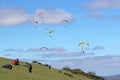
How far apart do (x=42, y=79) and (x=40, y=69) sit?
15.1 meters

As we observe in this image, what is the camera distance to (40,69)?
78.6m

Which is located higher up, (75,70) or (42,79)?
→ (75,70)

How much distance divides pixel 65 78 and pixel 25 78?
19093 millimetres

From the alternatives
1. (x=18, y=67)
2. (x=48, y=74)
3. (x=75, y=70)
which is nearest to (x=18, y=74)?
(x=18, y=67)

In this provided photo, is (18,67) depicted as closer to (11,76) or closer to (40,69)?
(40,69)

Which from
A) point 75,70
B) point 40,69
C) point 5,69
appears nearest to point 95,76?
point 75,70

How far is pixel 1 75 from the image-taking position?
55.3 meters

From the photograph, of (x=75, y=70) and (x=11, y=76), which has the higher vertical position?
(x=75, y=70)

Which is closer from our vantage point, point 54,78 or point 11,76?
point 11,76

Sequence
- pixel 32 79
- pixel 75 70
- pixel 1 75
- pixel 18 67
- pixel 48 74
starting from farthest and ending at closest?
pixel 75 70 → pixel 48 74 → pixel 18 67 → pixel 32 79 → pixel 1 75

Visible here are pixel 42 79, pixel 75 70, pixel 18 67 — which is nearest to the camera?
pixel 42 79

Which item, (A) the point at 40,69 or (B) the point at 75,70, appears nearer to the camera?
(A) the point at 40,69

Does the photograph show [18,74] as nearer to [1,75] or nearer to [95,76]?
[1,75]

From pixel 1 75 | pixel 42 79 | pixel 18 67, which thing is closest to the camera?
pixel 1 75
